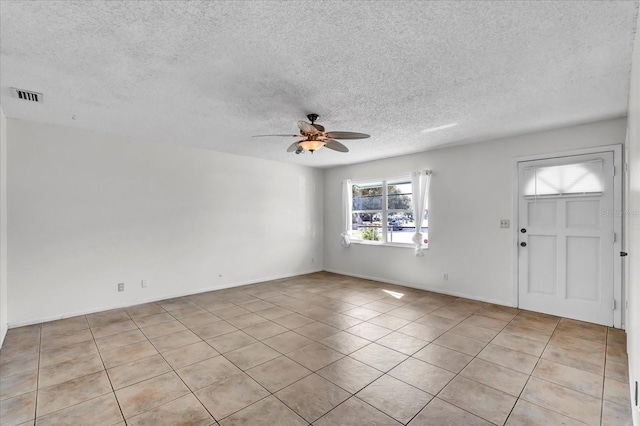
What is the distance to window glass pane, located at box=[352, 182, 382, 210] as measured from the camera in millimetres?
6246

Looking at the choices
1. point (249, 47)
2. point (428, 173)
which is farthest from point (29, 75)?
point (428, 173)

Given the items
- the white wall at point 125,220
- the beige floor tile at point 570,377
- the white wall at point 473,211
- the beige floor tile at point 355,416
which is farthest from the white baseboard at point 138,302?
the beige floor tile at point 570,377

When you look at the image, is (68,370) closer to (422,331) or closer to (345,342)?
(345,342)

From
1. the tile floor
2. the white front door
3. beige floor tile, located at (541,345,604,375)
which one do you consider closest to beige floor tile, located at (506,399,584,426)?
the tile floor

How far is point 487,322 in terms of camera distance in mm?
3719

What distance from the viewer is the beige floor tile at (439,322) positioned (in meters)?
3.60

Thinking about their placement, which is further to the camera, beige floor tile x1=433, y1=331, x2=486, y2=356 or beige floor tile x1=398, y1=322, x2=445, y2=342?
beige floor tile x1=398, y1=322, x2=445, y2=342

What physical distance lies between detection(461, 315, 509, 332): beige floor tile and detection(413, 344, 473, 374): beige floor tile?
92 centimetres

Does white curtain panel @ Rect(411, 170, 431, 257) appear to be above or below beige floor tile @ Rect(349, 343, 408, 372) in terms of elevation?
above

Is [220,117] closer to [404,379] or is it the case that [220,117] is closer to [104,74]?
[104,74]

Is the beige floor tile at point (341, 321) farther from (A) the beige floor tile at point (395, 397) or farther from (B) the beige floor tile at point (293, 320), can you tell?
(A) the beige floor tile at point (395, 397)

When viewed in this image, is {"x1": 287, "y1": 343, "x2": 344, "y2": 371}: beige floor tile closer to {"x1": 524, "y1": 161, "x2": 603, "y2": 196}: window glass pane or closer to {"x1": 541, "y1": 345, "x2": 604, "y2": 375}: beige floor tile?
{"x1": 541, "y1": 345, "x2": 604, "y2": 375}: beige floor tile

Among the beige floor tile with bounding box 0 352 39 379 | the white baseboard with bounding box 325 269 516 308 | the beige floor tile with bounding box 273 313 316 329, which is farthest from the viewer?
the white baseboard with bounding box 325 269 516 308

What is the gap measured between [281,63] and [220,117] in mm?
1546
